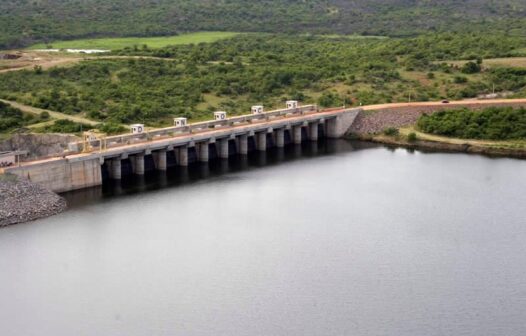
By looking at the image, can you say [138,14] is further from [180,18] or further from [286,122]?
[286,122]

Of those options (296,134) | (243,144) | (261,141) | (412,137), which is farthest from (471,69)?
(243,144)

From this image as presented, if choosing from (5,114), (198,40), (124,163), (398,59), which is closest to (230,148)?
(124,163)

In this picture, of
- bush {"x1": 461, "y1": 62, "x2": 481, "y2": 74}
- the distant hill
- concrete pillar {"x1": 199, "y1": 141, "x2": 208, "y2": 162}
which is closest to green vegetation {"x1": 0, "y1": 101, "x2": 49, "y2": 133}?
concrete pillar {"x1": 199, "y1": 141, "x2": 208, "y2": 162}

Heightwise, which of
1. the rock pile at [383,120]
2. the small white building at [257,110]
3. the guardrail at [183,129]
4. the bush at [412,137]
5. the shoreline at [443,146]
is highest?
the small white building at [257,110]

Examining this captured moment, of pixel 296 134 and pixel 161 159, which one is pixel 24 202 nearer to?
pixel 161 159

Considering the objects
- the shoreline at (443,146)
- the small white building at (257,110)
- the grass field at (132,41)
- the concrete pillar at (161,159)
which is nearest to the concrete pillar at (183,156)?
the concrete pillar at (161,159)

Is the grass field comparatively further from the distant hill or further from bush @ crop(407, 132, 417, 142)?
bush @ crop(407, 132, 417, 142)

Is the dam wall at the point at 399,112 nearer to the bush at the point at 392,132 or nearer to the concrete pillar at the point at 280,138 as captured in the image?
the bush at the point at 392,132
